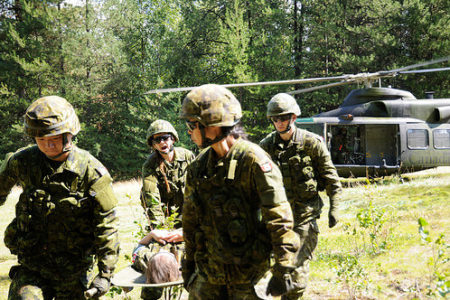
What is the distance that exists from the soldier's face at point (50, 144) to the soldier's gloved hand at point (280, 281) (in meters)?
1.74

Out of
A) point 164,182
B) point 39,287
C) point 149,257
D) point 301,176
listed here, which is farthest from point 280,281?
point 164,182

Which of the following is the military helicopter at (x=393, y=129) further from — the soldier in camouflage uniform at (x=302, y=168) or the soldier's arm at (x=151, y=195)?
the soldier's arm at (x=151, y=195)

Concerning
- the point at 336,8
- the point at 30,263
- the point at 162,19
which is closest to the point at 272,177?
the point at 30,263

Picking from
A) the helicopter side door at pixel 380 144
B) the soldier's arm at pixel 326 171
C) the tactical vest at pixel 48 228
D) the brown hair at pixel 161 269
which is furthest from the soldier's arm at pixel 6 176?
the helicopter side door at pixel 380 144

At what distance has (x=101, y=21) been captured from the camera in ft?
115

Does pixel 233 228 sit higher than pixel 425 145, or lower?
higher

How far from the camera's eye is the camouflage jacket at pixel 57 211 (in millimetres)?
2957

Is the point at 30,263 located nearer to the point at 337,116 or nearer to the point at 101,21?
the point at 337,116

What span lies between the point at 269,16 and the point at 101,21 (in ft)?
49.4

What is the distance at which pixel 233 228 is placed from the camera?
253 cm

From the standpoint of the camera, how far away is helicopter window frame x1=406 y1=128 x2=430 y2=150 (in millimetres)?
13016

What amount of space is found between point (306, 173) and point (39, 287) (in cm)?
293

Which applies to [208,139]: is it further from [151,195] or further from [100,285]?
[151,195]

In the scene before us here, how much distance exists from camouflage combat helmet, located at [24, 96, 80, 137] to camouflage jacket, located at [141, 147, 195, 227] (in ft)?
5.87
